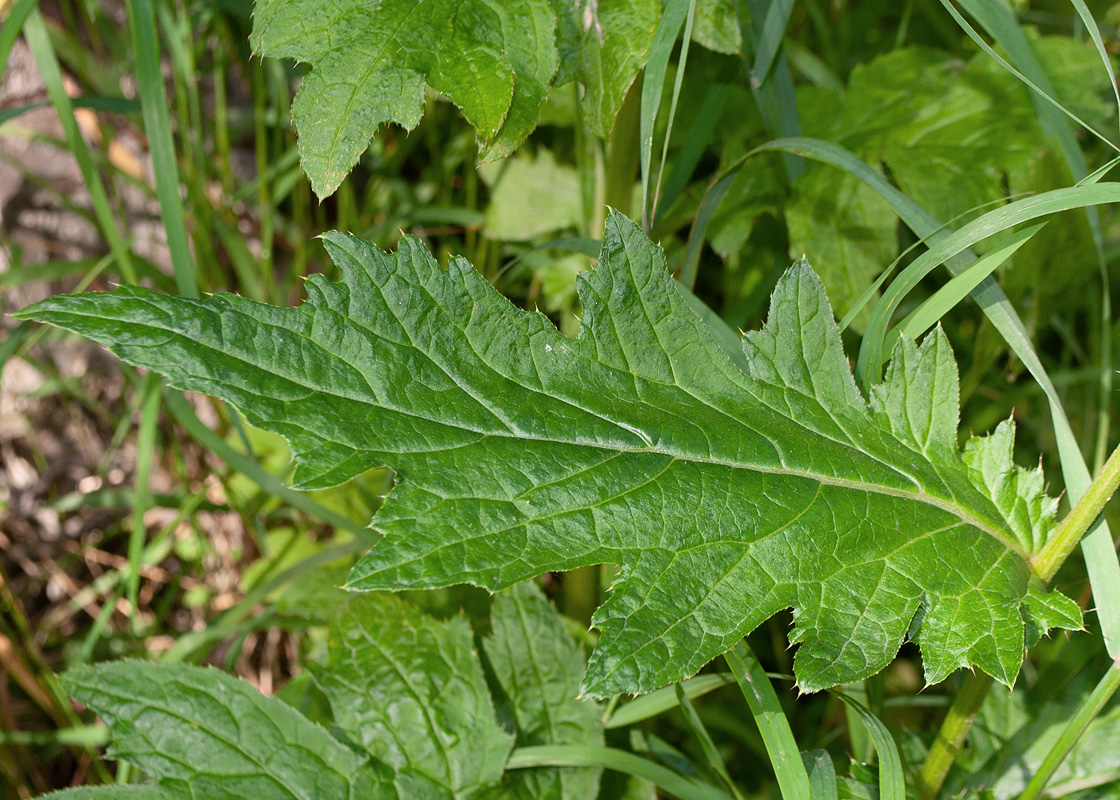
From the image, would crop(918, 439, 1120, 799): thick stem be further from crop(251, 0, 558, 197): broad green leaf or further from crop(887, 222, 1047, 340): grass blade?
crop(251, 0, 558, 197): broad green leaf

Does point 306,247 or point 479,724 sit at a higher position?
point 306,247

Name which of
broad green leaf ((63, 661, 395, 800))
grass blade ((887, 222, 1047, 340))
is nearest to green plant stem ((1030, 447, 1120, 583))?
grass blade ((887, 222, 1047, 340))

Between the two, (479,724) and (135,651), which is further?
(135,651)

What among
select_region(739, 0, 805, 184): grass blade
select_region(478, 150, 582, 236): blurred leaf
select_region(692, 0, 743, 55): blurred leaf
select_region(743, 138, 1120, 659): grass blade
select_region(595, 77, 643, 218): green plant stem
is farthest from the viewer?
select_region(478, 150, 582, 236): blurred leaf

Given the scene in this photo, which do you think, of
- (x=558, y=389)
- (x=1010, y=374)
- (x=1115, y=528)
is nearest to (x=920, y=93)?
(x=1010, y=374)

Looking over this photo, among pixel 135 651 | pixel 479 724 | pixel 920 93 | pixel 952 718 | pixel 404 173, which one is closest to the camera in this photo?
pixel 952 718

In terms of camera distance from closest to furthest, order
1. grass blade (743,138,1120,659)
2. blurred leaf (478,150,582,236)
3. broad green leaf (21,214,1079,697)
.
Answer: broad green leaf (21,214,1079,697), grass blade (743,138,1120,659), blurred leaf (478,150,582,236)

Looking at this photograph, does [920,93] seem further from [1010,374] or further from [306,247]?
[306,247]
